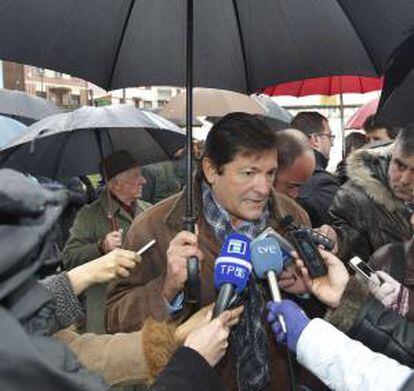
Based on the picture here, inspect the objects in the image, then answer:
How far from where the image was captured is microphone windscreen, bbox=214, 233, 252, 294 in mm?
1968

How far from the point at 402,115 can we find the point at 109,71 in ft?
4.19

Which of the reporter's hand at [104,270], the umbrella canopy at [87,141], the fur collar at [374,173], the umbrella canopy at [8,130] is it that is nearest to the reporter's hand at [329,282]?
the reporter's hand at [104,270]

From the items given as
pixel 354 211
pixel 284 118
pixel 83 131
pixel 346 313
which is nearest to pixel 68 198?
pixel 346 313

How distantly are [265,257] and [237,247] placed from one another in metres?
0.10

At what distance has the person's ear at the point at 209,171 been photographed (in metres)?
2.62

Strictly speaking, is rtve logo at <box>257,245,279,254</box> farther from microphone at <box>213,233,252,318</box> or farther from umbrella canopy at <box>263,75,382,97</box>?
umbrella canopy at <box>263,75,382,97</box>

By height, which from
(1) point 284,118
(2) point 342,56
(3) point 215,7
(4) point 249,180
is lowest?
(1) point 284,118

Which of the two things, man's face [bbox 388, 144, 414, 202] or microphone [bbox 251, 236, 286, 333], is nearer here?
microphone [bbox 251, 236, 286, 333]

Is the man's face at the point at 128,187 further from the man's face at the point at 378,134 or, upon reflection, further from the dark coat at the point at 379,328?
the dark coat at the point at 379,328

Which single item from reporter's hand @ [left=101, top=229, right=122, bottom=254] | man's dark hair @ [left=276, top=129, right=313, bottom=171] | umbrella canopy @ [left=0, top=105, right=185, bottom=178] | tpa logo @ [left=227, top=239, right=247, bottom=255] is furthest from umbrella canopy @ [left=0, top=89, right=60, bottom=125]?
tpa logo @ [left=227, top=239, right=247, bottom=255]

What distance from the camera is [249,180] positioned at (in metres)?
2.54

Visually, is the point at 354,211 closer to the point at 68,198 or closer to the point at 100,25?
the point at 100,25

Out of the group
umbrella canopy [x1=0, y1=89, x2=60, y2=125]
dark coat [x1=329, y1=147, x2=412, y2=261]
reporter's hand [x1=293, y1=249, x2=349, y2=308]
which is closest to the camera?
reporter's hand [x1=293, y1=249, x2=349, y2=308]

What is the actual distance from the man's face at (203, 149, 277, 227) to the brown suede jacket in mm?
121
